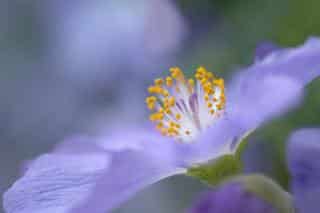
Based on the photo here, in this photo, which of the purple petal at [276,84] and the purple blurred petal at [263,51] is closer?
the purple petal at [276,84]

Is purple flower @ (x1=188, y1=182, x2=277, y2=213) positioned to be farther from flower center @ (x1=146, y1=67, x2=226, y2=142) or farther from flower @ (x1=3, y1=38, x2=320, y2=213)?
flower center @ (x1=146, y1=67, x2=226, y2=142)

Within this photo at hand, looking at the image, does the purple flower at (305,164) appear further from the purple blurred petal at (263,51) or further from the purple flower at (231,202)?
the purple blurred petal at (263,51)

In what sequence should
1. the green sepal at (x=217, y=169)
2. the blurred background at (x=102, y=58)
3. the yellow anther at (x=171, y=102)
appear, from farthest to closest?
the blurred background at (x=102, y=58), the yellow anther at (x=171, y=102), the green sepal at (x=217, y=169)

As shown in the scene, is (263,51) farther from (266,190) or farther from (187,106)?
(266,190)

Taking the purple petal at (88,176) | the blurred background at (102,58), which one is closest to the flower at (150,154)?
the purple petal at (88,176)

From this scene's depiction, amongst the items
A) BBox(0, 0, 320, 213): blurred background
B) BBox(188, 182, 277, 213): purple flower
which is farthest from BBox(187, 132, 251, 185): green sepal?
BBox(0, 0, 320, 213): blurred background

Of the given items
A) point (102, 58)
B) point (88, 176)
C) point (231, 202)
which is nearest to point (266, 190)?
point (231, 202)
